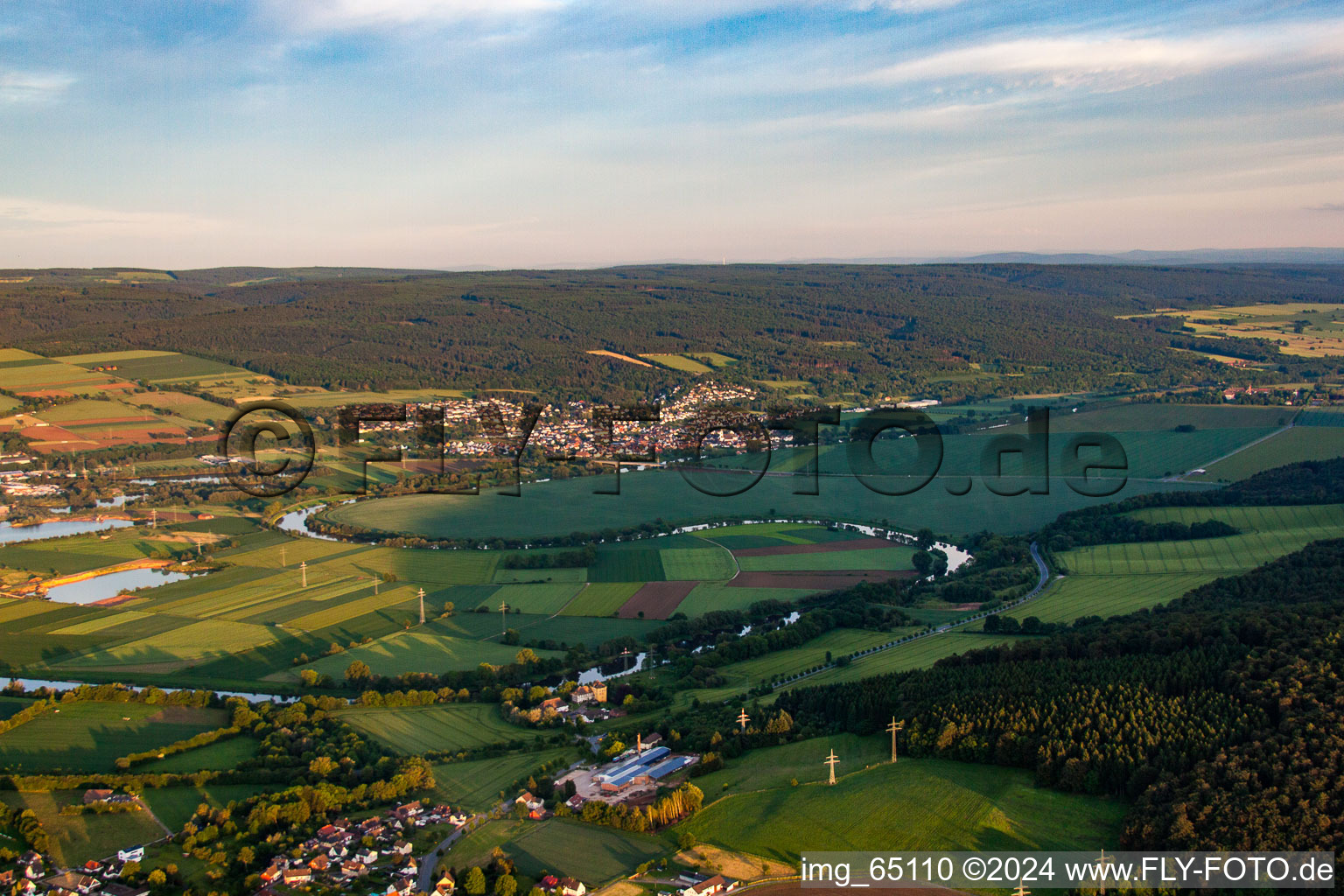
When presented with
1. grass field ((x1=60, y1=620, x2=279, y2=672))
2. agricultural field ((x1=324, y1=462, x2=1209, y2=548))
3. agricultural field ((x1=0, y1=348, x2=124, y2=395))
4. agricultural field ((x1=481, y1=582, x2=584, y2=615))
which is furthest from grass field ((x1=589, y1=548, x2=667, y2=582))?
agricultural field ((x1=0, y1=348, x2=124, y2=395))

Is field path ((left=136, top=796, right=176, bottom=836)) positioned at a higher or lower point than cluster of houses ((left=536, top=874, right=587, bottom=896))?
lower

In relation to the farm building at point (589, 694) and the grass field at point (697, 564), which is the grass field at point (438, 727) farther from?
the grass field at point (697, 564)

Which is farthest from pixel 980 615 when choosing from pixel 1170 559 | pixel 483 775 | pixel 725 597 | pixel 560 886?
pixel 560 886

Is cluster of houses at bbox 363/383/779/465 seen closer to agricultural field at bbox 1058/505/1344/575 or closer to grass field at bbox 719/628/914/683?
agricultural field at bbox 1058/505/1344/575

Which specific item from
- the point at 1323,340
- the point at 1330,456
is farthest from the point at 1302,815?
the point at 1323,340

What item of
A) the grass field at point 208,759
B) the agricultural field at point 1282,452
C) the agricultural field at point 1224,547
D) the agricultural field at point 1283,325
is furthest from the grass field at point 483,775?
the agricultural field at point 1283,325

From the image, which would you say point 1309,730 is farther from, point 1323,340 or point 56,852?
point 1323,340
